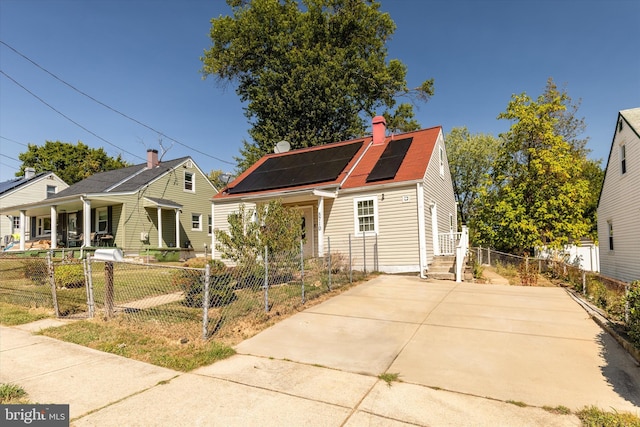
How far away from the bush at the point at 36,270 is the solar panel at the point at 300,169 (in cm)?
735

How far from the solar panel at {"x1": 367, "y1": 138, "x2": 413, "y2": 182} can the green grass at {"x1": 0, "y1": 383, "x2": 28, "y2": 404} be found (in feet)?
35.8

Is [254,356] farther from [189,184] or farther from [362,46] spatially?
[362,46]

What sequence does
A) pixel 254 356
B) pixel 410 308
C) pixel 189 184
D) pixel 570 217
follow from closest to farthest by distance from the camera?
1. pixel 254 356
2. pixel 410 308
3. pixel 570 217
4. pixel 189 184

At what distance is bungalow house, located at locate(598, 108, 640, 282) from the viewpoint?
41.8 ft

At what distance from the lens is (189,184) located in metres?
24.9

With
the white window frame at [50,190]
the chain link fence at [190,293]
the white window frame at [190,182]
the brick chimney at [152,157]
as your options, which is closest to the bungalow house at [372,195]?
the chain link fence at [190,293]

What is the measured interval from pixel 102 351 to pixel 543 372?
18.8 ft

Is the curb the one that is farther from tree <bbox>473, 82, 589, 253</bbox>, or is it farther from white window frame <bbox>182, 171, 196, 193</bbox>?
white window frame <bbox>182, 171, 196, 193</bbox>

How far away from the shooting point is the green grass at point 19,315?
688 centimetres

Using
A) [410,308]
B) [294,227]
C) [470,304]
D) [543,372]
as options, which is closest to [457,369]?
[543,372]

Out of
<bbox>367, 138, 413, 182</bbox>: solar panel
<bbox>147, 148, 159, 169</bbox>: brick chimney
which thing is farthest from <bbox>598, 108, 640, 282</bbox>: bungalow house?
<bbox>147, 148, 159, 169</bbox>: brick chimney

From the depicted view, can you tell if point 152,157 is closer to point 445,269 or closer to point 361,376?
point 445,269

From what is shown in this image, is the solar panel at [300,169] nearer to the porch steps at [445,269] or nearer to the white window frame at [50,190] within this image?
the porch steps at [445,269]

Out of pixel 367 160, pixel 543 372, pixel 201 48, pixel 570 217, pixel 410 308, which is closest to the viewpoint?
pixel 543 372
